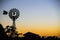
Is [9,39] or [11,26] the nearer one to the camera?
[9,39]

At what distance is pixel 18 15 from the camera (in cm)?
765

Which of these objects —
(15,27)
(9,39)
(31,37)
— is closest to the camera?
(9,39)

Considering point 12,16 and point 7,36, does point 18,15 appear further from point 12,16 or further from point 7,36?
point 7,36

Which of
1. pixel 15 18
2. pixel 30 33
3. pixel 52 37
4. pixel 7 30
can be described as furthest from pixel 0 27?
pixel 52 37

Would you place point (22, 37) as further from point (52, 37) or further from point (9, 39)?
point (52, 37)

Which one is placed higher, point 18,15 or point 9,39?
point 18,15

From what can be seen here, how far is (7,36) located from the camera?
23.7ft

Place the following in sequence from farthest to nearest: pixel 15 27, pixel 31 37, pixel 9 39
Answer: pixel 15 27 < pixel 31 37 < pixel 9 39

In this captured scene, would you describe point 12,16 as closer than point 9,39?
No

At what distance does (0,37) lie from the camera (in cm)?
713

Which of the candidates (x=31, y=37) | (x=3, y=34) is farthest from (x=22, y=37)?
(x=3, y=34)

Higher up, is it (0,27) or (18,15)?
(18,15)

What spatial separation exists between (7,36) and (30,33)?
41.3 inches

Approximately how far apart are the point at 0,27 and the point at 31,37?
1.54 m
